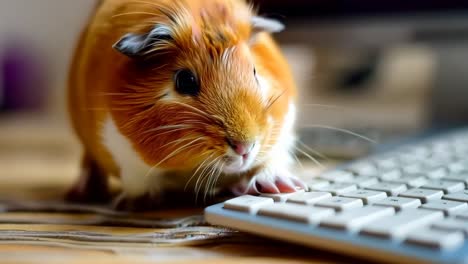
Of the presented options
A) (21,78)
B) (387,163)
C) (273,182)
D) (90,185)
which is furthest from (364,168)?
(21,78)

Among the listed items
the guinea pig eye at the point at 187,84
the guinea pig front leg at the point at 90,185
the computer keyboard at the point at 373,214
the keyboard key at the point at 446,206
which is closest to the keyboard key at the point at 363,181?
the computer keyboard at the point at 373,214

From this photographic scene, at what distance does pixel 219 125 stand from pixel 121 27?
19 centimetres

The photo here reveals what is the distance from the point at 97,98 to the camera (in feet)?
2.19

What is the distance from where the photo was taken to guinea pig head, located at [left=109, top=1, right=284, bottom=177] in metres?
0.59

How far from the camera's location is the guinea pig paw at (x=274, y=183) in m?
0.59

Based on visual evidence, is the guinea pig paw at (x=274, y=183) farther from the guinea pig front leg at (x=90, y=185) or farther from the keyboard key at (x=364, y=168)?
the guinea pig front leg at (x=90, y=185)

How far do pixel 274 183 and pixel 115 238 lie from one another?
0.63ft

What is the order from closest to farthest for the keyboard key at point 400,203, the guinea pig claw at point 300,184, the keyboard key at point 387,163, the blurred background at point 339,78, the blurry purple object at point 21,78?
the keyboard key at point 400,203 < the guinea pig claw at point 300,184 < the keyboard key at point 387,163 < the blurred background at point 339,78 < the blurry purple object at point 21,78

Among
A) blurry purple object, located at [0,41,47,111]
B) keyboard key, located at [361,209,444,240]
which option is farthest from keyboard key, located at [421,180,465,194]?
blurry purple object, located at [0,41,47,111]

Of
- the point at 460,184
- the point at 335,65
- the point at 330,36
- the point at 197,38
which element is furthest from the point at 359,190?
the point at 335,65

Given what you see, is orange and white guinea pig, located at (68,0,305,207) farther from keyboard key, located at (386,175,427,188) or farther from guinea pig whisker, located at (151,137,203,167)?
keyboard key, located at (386,175,427,188)

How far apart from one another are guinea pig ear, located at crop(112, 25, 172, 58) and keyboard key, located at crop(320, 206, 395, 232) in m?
0.29

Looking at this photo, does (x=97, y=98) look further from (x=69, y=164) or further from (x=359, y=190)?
(x=69, y=164)

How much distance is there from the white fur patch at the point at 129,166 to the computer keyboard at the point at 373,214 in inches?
6.2
